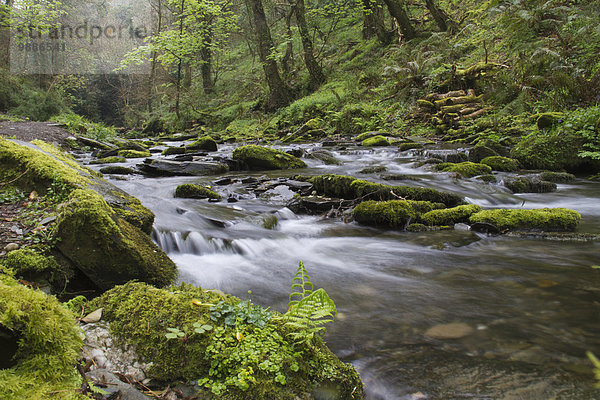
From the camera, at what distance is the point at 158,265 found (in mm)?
3406

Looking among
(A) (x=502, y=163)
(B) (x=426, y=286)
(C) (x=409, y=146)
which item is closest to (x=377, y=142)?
(C) (x=409, y=146)

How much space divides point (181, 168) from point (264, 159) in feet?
8.16

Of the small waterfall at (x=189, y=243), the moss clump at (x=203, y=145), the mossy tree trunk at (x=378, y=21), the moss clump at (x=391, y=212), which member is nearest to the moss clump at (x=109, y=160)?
the moss clump at (x=203, y=145)

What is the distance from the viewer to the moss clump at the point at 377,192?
677cm

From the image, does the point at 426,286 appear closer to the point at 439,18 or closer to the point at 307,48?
the point at 307,48

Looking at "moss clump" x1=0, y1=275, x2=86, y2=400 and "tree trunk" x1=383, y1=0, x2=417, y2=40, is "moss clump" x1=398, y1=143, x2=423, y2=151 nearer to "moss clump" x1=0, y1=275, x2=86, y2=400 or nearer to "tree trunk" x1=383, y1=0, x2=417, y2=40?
"tree trunk" x1=383, y1=0, x2=417, y2=40

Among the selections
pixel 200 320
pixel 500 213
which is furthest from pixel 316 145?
pixel 200 320

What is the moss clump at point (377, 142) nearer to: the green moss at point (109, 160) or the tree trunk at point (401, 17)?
the green moss at point (109, 160)

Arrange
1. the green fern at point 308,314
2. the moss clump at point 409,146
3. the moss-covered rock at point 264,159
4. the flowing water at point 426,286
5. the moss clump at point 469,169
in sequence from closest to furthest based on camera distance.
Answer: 1. the green fern at point 308,314
2. the flowing water at point 426,286
3. the moss clump at point 469,169
4. the moss-covered rock at point 264,159
5. the moss clump at point 409,146

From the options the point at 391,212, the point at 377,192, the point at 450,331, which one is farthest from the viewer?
the point at 377,192

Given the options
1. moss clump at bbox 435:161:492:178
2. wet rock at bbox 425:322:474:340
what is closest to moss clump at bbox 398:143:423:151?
moss clump at bbox 435:161:492:178

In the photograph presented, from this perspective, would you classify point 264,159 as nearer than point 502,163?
No

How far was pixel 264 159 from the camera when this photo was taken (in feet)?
36.2

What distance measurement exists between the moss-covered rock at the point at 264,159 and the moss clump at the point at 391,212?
5189 mm
